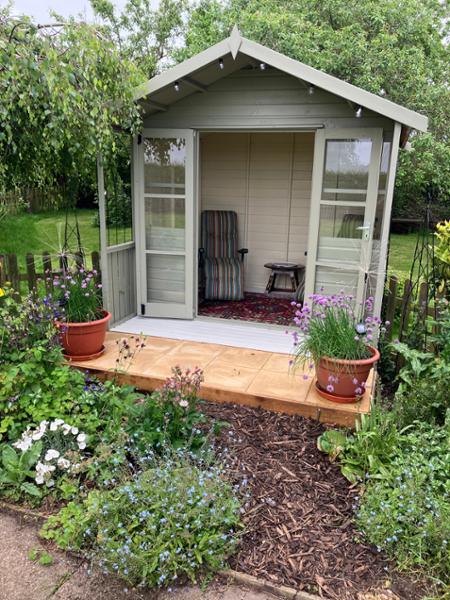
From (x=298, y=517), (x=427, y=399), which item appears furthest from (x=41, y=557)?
(x=427, y=399)

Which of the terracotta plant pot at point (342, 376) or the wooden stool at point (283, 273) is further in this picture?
the wooden stool at point (283, 273)

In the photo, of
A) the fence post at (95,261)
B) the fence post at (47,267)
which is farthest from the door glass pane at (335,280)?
the fence post at (47,267)

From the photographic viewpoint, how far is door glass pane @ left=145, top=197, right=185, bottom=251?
14.8 ft

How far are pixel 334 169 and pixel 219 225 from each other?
8.12ft

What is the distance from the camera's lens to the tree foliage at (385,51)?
9.69 m

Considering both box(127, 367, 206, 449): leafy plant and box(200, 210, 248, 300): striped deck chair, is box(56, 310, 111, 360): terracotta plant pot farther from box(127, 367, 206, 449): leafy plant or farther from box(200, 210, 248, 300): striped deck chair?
box(200, 210, 248, 300): striped deck chair

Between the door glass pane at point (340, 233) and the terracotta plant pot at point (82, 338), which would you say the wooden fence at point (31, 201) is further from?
the door glass pane at point (340, 233)

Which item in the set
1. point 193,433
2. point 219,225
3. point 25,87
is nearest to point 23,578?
point 193,433

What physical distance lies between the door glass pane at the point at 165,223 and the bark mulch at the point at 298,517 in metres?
2.17

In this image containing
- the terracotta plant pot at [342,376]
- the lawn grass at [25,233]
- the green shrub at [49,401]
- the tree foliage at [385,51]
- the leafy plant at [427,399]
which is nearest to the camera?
the green shrub at [49,401]

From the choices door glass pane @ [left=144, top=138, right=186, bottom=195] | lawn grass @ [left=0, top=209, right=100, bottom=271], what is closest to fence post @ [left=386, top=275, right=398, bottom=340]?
door glass pane @ [left=144, top=138, right=186, bottom=195]

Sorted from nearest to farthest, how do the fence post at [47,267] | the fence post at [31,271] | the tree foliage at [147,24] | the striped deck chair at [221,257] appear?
the fence post at [47,267], the fence post at [31,271], the striped deck chair at [221,257], the tree foliage at [147,24]

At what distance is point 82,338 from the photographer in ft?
11.9

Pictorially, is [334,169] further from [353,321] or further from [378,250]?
[353,321]
